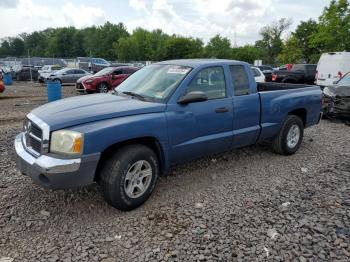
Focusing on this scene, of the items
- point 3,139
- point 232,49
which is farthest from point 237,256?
point 232,49

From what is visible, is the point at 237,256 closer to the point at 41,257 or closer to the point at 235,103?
the point at 41,257

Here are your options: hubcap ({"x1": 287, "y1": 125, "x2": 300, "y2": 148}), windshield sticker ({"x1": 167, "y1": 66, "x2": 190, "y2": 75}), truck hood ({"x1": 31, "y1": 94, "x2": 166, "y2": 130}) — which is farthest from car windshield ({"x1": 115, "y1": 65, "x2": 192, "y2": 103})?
hubcap ({"x1": 287, "y1": 125, "x2": 300, "y2": 148})

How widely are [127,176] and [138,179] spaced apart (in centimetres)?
21

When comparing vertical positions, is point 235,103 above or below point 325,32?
below

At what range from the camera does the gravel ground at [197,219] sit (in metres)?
3.27

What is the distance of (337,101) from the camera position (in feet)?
31.0

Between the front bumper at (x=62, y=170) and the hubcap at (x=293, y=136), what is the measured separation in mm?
3988

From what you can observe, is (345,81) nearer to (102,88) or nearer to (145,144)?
(145,144)

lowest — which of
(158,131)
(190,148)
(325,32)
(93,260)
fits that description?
(93,260)

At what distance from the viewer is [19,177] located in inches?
193

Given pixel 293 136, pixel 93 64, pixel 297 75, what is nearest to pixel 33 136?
pixel 293 136

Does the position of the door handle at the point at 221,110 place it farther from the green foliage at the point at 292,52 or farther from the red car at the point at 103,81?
the green foliage at the point at 292,52

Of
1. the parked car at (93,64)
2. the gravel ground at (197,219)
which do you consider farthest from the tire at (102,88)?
the parked car at (93,64)

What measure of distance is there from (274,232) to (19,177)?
12.0ft
